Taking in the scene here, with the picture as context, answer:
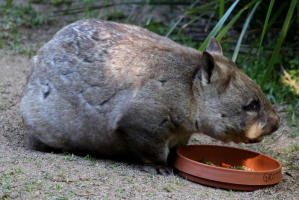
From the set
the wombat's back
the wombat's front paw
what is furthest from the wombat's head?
the wombat's front paw

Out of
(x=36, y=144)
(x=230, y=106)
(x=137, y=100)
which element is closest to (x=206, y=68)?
(x=230, y=106)

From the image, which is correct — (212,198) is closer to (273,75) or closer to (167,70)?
(167,70)

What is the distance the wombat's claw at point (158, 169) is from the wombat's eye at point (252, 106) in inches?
30.9

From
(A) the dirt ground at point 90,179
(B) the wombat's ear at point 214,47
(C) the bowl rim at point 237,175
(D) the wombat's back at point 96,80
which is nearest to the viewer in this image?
(A) the dirt ground at point 90,179

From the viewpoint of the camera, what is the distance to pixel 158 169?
3871 millimetres

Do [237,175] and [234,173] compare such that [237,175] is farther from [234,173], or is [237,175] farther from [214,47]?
[214,47]

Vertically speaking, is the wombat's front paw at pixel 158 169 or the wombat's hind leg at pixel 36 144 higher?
the wombat's front paw at pixel 158 169

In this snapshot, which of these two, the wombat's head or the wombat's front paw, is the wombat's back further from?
the wombat's front paw

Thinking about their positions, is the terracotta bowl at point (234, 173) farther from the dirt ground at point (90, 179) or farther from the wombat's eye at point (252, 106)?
the wombat's eye at point (252, 106)

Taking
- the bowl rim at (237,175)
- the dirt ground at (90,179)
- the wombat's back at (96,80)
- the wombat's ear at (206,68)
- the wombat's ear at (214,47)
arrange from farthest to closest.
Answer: the wombat's ear at (214,47) < the wombat's back at (96,80) < the wombat's ear at (206,68) < the bowl rim at (237,175) < the dirt ground at (90,179)

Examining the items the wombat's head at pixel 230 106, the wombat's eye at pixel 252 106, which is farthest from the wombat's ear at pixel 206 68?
the wombat's eye at pixel 252 106

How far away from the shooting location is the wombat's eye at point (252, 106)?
377 cm

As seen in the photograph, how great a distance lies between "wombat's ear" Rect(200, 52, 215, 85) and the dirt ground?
795 mm

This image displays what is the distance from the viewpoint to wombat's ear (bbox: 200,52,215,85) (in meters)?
3.69
